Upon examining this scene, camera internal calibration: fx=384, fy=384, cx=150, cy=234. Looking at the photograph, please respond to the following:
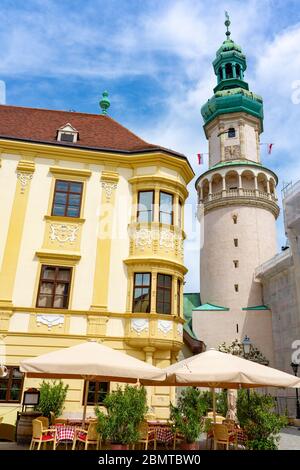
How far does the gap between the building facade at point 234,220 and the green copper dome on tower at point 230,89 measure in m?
0.12

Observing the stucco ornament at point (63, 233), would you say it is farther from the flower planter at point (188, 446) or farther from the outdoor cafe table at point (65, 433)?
the flower planter at point (188, 446)

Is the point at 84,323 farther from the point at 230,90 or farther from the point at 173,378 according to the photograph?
the point at 230,90

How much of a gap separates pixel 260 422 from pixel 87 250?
410 inches

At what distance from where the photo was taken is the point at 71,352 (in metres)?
10.4

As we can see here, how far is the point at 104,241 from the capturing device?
17.7m

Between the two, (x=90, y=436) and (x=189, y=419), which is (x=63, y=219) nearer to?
(x=90, y=436)

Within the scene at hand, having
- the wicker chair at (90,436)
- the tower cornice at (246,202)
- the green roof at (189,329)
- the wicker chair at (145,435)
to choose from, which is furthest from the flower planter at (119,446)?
the tower cornice at (246,202)

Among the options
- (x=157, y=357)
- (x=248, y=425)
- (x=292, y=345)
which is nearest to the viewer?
(x=248, y=425)

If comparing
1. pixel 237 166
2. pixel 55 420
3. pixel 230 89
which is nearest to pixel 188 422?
pixel 55 420

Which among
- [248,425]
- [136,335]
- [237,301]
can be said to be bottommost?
[248,425]

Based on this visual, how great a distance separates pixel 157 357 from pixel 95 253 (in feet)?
17.4

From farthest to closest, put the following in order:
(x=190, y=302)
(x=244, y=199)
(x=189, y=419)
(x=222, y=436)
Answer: (x=190, y=302) < (x=244, y=199) < (x=222, y=436) < (x=189, y=419)

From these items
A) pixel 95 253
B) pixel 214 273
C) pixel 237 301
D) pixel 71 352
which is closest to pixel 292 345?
pixel 237 301

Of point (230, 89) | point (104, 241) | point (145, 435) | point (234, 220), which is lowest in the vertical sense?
point (145, 435)
